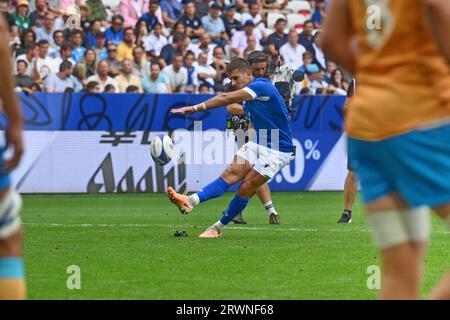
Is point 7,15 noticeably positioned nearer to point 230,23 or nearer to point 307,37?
point 230,23

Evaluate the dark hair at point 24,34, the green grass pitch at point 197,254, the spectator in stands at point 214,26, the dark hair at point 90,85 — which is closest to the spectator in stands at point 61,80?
the dark hair at point 90,85

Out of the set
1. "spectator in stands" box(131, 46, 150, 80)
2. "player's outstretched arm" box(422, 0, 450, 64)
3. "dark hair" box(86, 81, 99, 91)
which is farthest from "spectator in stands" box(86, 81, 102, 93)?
"player's outstretched arm" box(422, 0, 450, 64)

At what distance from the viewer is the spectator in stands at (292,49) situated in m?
24.5

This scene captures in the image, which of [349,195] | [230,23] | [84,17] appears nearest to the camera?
[349,195]

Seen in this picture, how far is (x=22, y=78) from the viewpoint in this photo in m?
21.3

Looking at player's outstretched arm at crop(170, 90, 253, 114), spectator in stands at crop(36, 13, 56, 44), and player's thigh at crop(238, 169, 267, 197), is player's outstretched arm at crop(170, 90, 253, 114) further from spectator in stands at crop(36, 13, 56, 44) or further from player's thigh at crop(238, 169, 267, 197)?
spectator in stands at crop(36, 13, 56, 44)

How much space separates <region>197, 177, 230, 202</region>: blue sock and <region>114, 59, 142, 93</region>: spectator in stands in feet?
29.9

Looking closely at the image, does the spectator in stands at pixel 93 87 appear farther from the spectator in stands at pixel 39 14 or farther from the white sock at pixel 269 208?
the white sock at pixel 269 208

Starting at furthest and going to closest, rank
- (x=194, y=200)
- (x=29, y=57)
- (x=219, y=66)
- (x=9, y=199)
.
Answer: (x=219, y=66) → (x=29, y=57) → (x=194, y=200) → (x=9, y=199)

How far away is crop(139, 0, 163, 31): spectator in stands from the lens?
2419cm

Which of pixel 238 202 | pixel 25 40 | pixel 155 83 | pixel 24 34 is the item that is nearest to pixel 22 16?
pixel 24 34

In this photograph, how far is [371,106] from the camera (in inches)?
197

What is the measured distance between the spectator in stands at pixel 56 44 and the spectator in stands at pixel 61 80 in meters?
0.81

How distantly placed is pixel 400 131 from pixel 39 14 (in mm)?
19153
